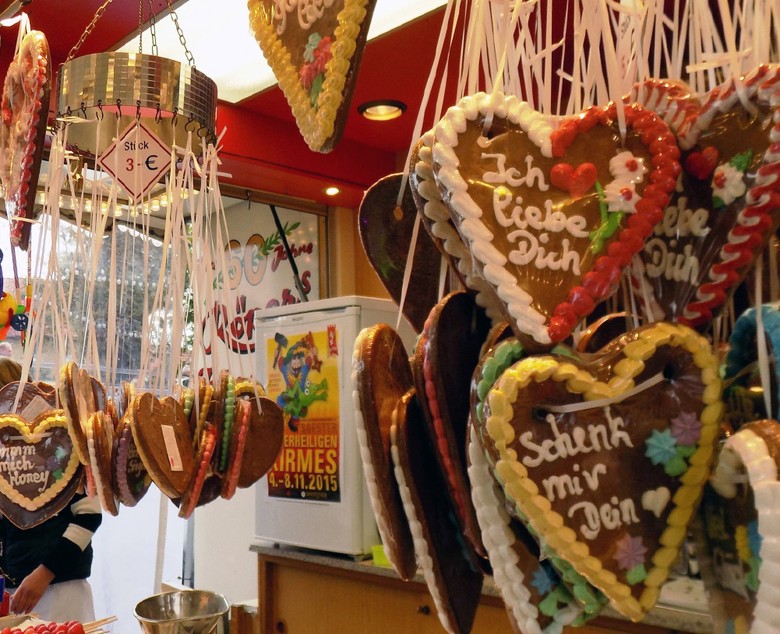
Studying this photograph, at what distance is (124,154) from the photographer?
1.41m

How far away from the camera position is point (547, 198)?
1.59 ft

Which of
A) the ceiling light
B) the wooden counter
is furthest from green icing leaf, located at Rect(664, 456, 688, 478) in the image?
the ceiling light

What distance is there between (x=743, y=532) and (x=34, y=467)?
3.78 feet

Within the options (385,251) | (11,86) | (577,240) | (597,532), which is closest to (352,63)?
(385,251)

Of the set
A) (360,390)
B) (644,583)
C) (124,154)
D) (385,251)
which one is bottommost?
(644,583)

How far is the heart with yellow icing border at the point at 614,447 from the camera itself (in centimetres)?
43

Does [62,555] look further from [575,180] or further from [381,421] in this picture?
[575,180]

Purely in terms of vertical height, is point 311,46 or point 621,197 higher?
point 311,46

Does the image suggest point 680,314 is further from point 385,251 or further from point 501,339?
point 385,251

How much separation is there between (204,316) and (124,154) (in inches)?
13.0

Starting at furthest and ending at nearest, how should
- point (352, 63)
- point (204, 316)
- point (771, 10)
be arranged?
point (204, 316) < point (352, 63) < point (771, 10)

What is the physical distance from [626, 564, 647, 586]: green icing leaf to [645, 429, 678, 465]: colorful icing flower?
0.06 m

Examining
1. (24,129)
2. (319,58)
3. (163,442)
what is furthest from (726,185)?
(24,129)

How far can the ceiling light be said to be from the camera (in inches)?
100
